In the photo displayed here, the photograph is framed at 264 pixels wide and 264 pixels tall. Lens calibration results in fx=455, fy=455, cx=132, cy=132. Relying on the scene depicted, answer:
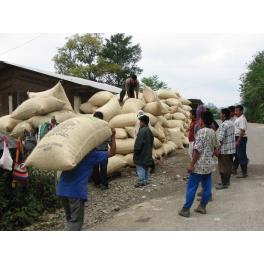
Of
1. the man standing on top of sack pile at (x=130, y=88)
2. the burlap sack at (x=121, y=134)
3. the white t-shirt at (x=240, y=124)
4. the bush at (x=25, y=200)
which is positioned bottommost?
the bush at (x=25, y=200)

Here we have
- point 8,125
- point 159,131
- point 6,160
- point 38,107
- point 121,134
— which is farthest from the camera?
point 159,131

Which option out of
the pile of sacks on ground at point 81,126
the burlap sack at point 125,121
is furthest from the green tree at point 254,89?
the burlap sack at point 125,121

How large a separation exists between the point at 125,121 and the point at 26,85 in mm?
3926

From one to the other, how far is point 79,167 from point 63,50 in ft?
114

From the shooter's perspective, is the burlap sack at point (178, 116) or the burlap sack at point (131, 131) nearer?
the burlap sack at point (131, 131)

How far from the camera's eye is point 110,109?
1069 centimetres

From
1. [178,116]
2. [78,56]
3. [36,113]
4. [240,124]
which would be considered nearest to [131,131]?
[36,113]

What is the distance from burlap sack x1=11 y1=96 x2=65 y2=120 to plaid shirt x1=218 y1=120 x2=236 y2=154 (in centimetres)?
370

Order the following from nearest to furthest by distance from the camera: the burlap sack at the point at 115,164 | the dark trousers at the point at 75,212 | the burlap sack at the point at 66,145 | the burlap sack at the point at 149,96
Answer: the burlap sack at the point at 66,145 < the dark trousers at the point at 75,212 < the burlap sack at the point at 115,164 < the burlap sack at the point at 149,96

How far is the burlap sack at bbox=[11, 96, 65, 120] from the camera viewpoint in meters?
9.42

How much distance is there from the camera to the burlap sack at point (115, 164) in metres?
9.55

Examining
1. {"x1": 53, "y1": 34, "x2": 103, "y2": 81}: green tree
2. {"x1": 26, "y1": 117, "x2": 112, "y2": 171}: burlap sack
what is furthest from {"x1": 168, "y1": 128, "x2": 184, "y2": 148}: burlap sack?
{"x1": 53, "y1": 34, "x2": 103, "y2": 81}: green tree

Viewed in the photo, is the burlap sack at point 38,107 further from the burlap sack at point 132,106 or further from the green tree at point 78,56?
the green tree at point 78,56

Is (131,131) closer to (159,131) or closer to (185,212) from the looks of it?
(159,131)
